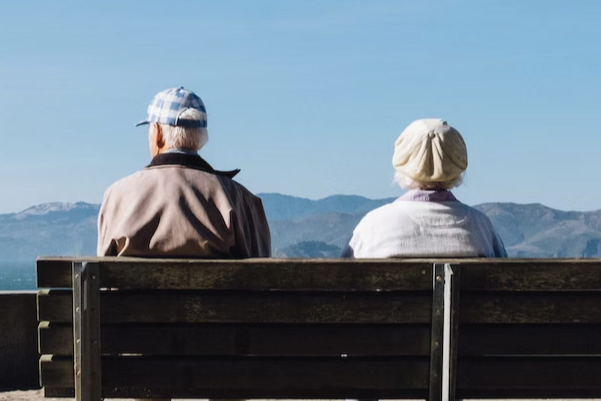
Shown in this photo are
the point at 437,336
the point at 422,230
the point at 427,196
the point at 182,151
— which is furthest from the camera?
the point at 182,151

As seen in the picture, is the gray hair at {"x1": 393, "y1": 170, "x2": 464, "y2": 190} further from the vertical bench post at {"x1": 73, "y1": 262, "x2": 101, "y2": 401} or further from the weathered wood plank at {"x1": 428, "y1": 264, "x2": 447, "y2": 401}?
the vertical bench post at {"x1": 73, "y1": 262, "x2": 101, "y2": 401}

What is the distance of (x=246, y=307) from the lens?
4.20 metres

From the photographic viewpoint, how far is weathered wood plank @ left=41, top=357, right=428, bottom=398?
4266 mm

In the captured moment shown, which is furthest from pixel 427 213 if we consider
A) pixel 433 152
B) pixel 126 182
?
pixel 126 182

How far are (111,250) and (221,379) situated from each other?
893 mm

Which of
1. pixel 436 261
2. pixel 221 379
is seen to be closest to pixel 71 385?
pixel 221 379

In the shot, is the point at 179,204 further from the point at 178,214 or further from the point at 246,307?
the point at 246,307

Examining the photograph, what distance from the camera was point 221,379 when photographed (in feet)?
14.0

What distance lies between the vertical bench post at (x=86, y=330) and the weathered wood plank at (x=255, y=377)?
0.15 ft

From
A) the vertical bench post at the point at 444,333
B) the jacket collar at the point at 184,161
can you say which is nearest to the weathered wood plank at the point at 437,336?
the vertical bench post at the point at 444,333

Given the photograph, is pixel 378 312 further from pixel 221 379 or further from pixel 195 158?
pixel 195 158

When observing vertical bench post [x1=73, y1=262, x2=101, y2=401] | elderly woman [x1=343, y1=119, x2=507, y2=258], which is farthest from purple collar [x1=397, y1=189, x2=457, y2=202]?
vertical bench post [x1=73, y1=262, x2=101, y2=401]

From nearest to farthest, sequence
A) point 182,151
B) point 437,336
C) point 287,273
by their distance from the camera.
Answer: point 287,273
point 437,336
point 182,151

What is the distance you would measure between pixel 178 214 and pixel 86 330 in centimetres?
76
